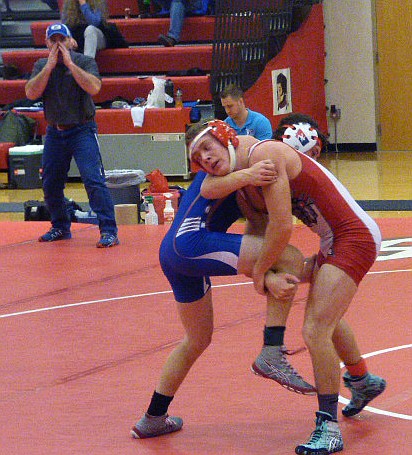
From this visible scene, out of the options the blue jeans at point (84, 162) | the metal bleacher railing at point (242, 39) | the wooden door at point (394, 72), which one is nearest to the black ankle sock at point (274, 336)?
the blue jeans at point (84, 162)

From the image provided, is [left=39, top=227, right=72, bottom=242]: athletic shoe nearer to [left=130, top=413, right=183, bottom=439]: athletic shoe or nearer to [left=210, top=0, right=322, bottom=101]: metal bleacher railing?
[left=210, top=0, right=322, bottom=101]: metal bleacher railing

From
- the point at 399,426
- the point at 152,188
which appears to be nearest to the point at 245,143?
the point at 399,426

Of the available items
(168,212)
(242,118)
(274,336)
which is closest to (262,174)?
(274,336)

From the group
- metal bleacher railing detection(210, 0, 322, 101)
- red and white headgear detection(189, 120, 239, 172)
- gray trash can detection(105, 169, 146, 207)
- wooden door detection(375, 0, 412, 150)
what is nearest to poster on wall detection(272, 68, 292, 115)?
metal bleacher railing detection(210, 0, 322, 101)

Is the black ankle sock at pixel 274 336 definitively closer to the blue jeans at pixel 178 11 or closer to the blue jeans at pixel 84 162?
the blue jeans at pixel 84 162

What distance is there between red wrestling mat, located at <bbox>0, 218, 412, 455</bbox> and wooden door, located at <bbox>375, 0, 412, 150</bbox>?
803 centimetres

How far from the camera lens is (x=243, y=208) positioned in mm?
4543

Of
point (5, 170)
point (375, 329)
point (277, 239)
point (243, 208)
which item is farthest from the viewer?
point (5, 170)

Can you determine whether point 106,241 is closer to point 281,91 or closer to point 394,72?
point 281,91

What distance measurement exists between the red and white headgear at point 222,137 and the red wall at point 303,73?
10.3m

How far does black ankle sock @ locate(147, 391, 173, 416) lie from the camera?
4.64 meters

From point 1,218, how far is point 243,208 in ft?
24.3

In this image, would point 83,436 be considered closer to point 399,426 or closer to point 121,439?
point 121,439

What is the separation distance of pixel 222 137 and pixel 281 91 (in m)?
11.2
